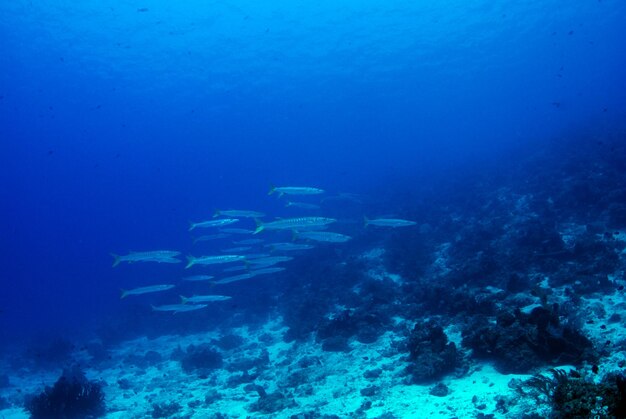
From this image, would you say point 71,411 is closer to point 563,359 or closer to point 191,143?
point 563,359

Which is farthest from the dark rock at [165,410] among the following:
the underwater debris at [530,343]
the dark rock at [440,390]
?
the underwater debris at [530,343]

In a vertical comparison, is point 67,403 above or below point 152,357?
below

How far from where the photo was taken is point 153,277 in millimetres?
36250

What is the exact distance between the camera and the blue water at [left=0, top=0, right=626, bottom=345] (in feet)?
114

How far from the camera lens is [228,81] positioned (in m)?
49.0

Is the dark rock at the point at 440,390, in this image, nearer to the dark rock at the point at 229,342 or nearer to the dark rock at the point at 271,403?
the dark rock at the point at 271,403

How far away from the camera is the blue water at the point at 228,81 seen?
34750 millimetres

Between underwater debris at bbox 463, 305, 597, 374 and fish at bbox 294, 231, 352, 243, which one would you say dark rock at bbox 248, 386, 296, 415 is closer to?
underwater debris at bbox 463, 305, 597, 374

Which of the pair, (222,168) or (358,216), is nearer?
(358,216)

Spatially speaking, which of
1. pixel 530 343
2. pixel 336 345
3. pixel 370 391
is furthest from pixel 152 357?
pixel 530 343

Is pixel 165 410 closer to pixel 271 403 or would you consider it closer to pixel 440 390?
pixel 271 403

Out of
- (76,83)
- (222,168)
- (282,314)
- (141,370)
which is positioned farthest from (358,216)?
(222,168)

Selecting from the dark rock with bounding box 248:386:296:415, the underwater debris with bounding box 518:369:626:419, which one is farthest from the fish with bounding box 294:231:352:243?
the underwater debris with bounding box 518:369:626:419

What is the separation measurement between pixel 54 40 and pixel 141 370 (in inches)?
1338
